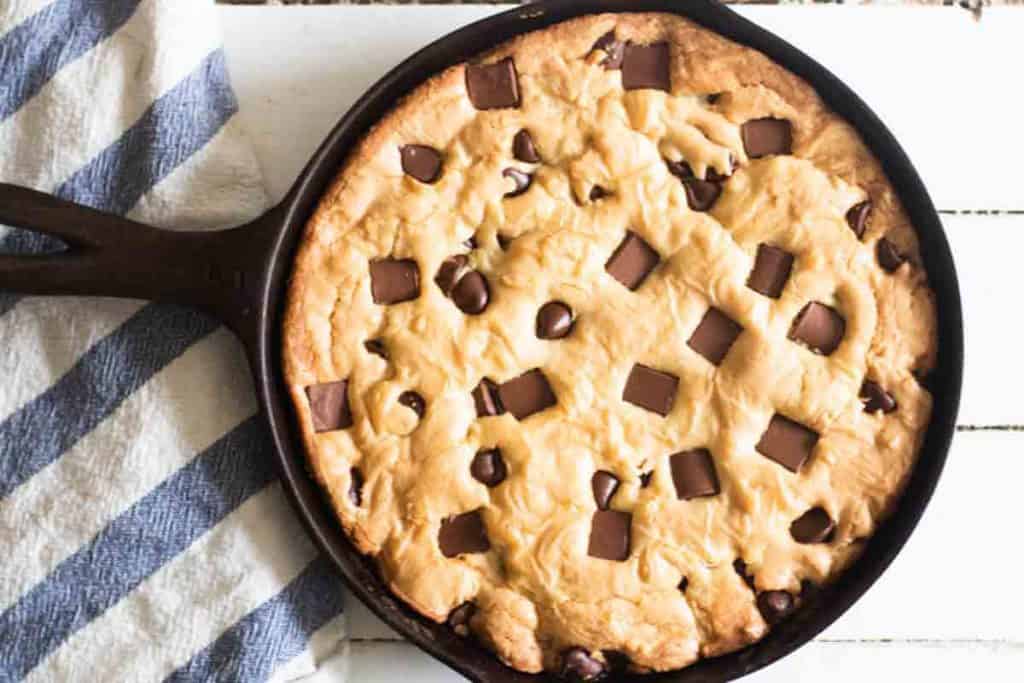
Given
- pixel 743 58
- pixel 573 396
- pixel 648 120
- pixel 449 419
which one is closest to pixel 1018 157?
pixel 743 58

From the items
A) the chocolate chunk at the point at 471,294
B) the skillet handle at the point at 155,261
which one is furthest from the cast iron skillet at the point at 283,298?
the chocolate chunk at the point at 471,294

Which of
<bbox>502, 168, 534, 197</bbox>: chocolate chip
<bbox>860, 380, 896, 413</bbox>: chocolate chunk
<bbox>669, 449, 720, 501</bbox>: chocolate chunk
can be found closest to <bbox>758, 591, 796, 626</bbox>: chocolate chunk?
<bbox>669, 449, 720, 501</bbox>: chocolate chunk

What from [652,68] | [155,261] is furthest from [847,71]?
[155,261]

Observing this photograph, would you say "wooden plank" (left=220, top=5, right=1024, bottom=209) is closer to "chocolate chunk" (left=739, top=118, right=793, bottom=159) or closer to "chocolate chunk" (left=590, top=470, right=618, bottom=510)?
"chocolate chunk" (left=739, top=118, right=793, bottom=159)

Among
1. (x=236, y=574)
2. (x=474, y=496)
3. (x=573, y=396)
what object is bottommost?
(x=236, y=574)

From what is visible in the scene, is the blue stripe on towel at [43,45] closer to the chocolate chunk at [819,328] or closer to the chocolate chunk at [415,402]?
the chocolate chunk at [415,402]

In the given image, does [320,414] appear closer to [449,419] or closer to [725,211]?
[449,419]

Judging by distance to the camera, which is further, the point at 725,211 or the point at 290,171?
the point at 290,171
